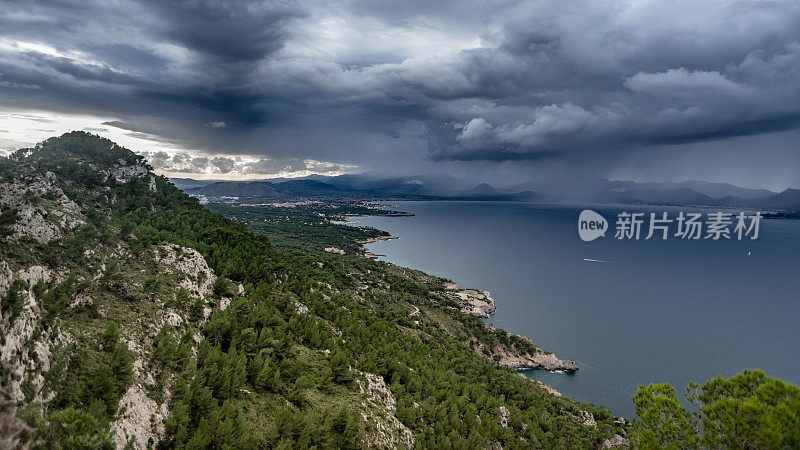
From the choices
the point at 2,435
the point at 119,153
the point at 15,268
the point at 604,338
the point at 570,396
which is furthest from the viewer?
Answer: the point at 604,338

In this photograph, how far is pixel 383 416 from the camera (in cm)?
3075

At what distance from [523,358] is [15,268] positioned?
91406 millimetres

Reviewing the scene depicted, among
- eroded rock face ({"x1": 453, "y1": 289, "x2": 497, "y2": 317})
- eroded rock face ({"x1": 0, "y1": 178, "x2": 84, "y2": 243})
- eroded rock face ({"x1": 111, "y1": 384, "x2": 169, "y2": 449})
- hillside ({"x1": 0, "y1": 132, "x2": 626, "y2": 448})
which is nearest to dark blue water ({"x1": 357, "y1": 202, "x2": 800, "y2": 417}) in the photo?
eroded rock face ({"x1": 453, "y1": 289, "x2": 497, "y2": 317})

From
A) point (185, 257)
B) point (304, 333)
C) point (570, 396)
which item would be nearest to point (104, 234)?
point (185, 257)

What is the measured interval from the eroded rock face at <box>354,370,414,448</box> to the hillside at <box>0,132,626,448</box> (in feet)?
0.48

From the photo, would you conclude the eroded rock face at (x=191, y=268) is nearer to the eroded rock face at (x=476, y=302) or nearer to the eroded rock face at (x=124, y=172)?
the eroded rock face at (x=124, y=172)

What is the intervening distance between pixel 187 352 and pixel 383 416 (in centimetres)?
1730

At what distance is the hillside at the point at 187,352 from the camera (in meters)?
16.9

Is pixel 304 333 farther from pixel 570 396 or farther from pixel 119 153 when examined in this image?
pixel 570 396

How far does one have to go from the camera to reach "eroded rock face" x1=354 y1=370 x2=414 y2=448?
28031 mm

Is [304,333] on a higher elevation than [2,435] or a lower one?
lower

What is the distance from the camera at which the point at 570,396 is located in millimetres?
73938

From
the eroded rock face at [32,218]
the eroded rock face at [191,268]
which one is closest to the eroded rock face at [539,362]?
the eroded rock face at [191,268]

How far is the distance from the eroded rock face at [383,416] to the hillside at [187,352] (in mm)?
145
